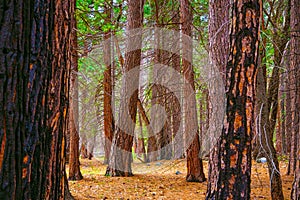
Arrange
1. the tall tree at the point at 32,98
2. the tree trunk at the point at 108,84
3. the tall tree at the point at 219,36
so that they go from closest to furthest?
the tall tree at the point at 32,98 < the tall tree at the point at 219,36 < the tree trunk at the point at 108,84

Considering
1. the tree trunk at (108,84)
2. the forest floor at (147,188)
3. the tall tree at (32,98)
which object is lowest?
the forest floor at (147,188)

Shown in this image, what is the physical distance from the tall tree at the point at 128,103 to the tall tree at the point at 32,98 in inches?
265

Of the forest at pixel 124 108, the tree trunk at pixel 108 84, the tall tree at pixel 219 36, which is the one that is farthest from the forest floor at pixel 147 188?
the tree trunk at pixel 108 84

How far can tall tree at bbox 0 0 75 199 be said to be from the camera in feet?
5.90

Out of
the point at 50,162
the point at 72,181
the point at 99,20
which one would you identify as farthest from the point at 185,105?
the point at 50,162

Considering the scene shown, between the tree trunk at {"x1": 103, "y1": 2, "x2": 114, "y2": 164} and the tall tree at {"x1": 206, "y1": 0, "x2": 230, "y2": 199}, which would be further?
the tree trunk at {"x1": 103, "y1": 2, "x2": 114, "y2": 164}

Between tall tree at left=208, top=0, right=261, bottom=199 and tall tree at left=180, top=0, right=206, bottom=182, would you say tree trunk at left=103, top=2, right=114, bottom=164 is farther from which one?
tall tree at left=208, top=0, right=261, bottom=199

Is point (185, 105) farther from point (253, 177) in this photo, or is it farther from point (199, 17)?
point (199, 17)

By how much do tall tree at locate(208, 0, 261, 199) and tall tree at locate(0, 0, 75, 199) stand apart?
7.67ft

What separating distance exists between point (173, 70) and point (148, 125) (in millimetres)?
5270

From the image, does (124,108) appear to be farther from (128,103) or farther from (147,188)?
(147,188)

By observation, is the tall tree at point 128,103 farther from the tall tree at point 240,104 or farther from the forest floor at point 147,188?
Result: the tall tree at point 240,104

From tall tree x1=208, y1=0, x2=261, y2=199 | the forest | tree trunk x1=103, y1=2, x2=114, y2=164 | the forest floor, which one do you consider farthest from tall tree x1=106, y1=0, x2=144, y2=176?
tall tree x1=208, y1=0, x2=261, y2=199

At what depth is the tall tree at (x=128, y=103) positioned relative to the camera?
8980 mm
